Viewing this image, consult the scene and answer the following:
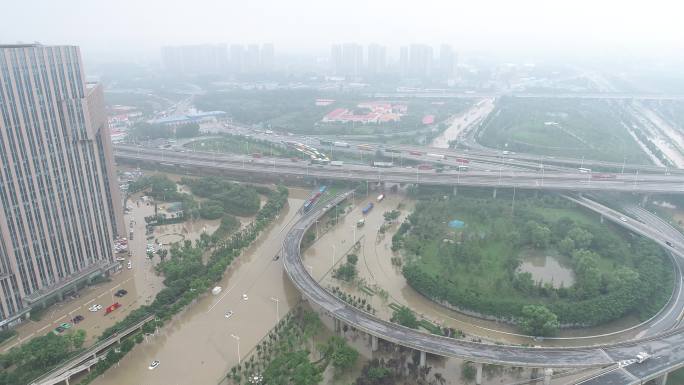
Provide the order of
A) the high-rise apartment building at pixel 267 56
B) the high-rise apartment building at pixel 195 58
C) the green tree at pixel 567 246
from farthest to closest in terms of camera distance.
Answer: the high-rise apartment building at pixel 267 56 → the high-rise apartment building at pixel 195 58 → the green tree at pixel 567 246

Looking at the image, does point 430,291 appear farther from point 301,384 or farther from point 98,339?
point 98,339

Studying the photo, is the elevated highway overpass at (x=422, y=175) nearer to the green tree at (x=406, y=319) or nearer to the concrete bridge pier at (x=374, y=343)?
the green tree at (x=406, y=319)

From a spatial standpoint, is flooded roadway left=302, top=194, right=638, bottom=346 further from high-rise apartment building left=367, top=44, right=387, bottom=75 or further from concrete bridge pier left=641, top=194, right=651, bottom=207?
high-rise apartment building left=367, top=44, right=387, bottom=75

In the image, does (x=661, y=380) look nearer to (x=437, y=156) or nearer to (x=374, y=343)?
(x=374, y=343)

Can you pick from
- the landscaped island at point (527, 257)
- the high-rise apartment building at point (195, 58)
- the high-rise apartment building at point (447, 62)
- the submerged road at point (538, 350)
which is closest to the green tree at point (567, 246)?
the landscaped island at point (527, 257)

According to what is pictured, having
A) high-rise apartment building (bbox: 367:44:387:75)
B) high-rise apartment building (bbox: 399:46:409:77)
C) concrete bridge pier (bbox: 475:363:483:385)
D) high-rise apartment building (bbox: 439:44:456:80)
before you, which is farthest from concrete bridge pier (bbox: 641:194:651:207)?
high-rise apartment building (bbox: 367:44:387:75)

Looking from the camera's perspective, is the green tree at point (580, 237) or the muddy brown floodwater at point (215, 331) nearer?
the muddy brown floodwater at point (215, 331)

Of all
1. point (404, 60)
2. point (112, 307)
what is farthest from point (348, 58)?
point (112, 307)
